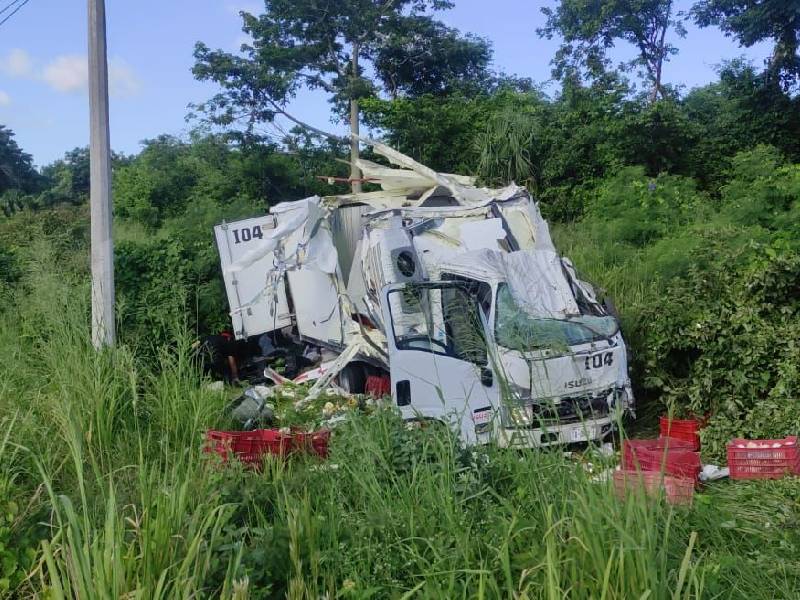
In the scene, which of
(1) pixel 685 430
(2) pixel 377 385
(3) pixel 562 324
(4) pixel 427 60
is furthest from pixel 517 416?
(4) pixel 427 60

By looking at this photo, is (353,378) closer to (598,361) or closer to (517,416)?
(598,361)

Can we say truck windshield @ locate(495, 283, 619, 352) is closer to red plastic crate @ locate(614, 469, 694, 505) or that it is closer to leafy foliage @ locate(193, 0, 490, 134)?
red plastic crate @ locate(614, 469, 694, 505)

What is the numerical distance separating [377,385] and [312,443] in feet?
11.7

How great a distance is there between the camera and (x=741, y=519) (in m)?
4.82

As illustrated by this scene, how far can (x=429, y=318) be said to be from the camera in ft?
22.8

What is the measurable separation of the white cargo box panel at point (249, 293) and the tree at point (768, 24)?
14734 millimetres

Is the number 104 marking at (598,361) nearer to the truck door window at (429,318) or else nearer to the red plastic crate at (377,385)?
the truck door window at (429,318)

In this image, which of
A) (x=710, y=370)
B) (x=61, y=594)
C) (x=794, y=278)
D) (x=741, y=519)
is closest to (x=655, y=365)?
(x=710, y=370)

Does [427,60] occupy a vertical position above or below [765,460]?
above

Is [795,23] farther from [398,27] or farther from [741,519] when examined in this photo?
[741,519]

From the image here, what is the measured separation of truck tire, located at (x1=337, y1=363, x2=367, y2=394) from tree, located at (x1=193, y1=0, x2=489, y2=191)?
16.5 metres

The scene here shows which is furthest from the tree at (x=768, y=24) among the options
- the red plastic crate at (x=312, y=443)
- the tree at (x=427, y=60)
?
the red plastic crate at (x=312, y=443)

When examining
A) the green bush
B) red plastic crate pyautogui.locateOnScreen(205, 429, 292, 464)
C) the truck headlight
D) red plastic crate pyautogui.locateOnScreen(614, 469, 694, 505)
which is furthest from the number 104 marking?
red plastic crate pyautogui.locateOnScreen(614, 469, 694, 505)

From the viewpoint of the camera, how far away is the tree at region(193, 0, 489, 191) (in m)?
24.9
